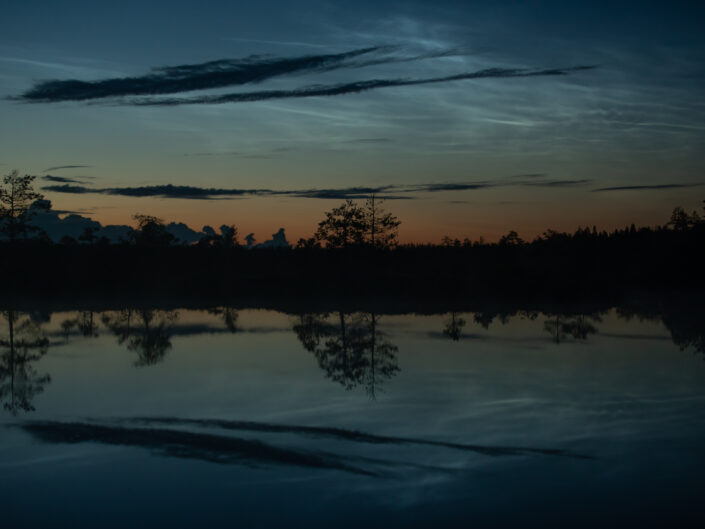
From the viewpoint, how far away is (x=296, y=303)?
2623cm

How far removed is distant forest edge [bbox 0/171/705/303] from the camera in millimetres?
36094

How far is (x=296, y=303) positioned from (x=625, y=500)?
69.4 feet

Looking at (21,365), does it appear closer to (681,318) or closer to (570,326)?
(570,326)

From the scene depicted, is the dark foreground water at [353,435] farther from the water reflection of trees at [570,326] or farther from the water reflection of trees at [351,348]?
the water reflection of trees at [570,326]

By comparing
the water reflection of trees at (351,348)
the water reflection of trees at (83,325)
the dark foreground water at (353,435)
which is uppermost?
the water reflection of trees at (83,325)

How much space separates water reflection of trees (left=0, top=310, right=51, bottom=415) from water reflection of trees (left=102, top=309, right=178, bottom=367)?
1817 mm

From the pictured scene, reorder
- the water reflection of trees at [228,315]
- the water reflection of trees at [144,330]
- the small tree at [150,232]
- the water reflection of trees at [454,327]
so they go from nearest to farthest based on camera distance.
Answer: the water reflection of trees at [144,330] → the water reflection of trees at [454,327] → the water reflection of trees at [228,315] → the small tree at [150,232]

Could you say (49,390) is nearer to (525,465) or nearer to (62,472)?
(62,472)

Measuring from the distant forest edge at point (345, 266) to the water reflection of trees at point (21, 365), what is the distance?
13828 millimetres

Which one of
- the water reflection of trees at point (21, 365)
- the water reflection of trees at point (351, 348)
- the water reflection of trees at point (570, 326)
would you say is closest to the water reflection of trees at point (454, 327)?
the water reflection of trees at point (351, 348)

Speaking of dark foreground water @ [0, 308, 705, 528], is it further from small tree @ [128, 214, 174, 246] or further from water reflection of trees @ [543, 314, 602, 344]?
small tree @ [128, 214, 174, 246]

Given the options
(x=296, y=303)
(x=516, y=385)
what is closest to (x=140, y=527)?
(x=516, y=385)

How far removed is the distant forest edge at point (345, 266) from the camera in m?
36.1

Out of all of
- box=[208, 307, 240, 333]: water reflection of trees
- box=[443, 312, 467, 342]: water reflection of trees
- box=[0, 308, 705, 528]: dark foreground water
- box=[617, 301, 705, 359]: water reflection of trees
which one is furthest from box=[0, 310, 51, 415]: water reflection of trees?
box=[617, 301, 705, 359]: water reflection of trees
